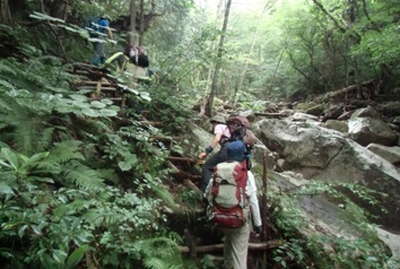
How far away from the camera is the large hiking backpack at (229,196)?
3.84 metres

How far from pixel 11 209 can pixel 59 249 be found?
43cm

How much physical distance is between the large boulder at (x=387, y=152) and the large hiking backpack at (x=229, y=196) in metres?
9.09

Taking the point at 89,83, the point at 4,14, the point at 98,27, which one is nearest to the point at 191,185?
the point at 89,83

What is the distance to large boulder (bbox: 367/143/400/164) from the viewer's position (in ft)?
34.7

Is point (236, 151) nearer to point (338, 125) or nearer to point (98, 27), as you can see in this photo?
point (98, 27)

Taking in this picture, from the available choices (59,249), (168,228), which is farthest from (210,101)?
(59,249)

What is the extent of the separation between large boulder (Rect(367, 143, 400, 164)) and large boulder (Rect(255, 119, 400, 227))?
0.73m

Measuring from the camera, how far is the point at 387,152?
10742 millimetres

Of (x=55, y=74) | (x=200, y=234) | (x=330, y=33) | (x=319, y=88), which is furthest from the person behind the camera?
(x=319, y=88)

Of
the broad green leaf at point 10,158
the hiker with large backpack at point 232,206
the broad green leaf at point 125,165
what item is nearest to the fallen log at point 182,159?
the broad green leaf at point 125,165

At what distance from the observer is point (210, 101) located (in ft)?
35.7

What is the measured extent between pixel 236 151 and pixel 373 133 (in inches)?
405

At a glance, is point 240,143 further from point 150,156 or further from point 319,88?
point 319,88

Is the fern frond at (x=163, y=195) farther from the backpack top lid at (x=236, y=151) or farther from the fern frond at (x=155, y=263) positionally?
the fern frond at (x=155, y=263)
